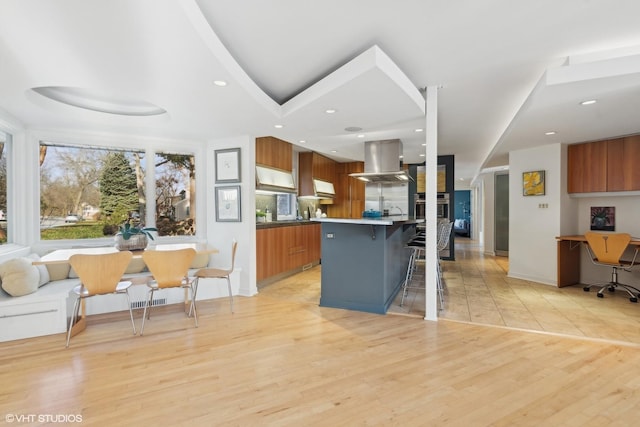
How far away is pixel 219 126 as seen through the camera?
4.13 m

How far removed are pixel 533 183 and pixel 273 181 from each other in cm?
460

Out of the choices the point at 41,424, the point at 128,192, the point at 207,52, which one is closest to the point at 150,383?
the point at 41,424

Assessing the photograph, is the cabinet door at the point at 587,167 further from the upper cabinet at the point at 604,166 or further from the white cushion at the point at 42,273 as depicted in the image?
the white cushion at the point at 42,273

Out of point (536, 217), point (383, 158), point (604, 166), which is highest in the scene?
point (383, 158)

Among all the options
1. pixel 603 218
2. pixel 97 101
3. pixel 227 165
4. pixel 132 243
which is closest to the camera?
pixel 132 243

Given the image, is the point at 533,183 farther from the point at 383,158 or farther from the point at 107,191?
the point at 107,191

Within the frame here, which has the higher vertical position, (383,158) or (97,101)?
(97,101)

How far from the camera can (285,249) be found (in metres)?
5.58

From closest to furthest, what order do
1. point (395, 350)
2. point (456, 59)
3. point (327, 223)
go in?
point (395, 350) < point (456, 59) < point (327, 223)

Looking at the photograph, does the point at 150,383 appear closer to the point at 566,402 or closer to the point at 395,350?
the point at 395,350

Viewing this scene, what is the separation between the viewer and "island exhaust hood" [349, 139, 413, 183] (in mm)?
5375

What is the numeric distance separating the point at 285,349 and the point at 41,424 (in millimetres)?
1610

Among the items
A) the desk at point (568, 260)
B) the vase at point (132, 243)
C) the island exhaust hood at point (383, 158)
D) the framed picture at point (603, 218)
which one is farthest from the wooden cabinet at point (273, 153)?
the framed picture at point (603, 218)

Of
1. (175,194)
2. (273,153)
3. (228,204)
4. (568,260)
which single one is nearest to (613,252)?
(568,260)
